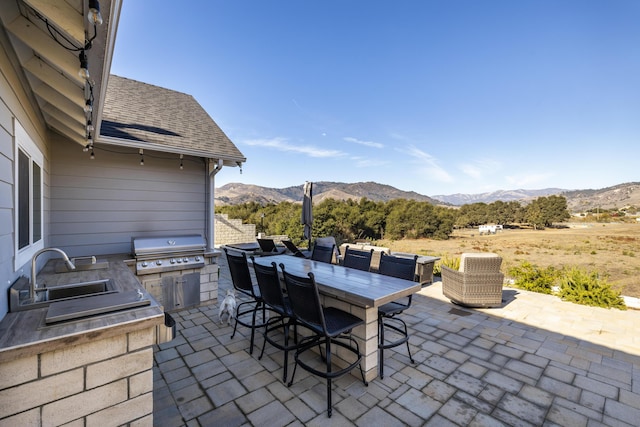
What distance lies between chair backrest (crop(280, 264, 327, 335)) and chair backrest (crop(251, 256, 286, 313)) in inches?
7.6

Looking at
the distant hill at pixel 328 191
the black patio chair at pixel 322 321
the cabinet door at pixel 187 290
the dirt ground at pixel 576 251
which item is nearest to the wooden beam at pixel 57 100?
the black patio chair at pixel 322 321

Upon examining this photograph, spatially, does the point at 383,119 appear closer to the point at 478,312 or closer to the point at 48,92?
the point at 478,312

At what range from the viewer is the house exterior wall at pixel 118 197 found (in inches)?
148

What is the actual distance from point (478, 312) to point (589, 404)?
7.08 ft

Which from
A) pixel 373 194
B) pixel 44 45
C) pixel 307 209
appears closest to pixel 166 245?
pixel 44 45

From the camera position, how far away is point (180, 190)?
15.6ft

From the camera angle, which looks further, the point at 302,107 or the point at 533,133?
the point at 533,133

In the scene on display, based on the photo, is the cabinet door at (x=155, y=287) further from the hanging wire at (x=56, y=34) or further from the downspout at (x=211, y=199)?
the hanging wire at (x=56, y=34)

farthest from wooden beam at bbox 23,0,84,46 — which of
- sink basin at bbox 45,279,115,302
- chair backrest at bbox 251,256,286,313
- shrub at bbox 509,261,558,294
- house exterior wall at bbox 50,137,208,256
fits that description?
shrub at bbox 509,261,558,294

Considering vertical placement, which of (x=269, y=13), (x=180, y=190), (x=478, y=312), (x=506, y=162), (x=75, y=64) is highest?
(x=269, y=13)

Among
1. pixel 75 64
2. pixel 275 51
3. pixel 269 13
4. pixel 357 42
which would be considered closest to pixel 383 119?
pixel 357 42

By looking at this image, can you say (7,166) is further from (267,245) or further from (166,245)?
(267,245)

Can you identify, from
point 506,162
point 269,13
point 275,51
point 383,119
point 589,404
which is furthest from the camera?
point 506,162

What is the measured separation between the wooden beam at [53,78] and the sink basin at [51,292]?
4.69 ft
